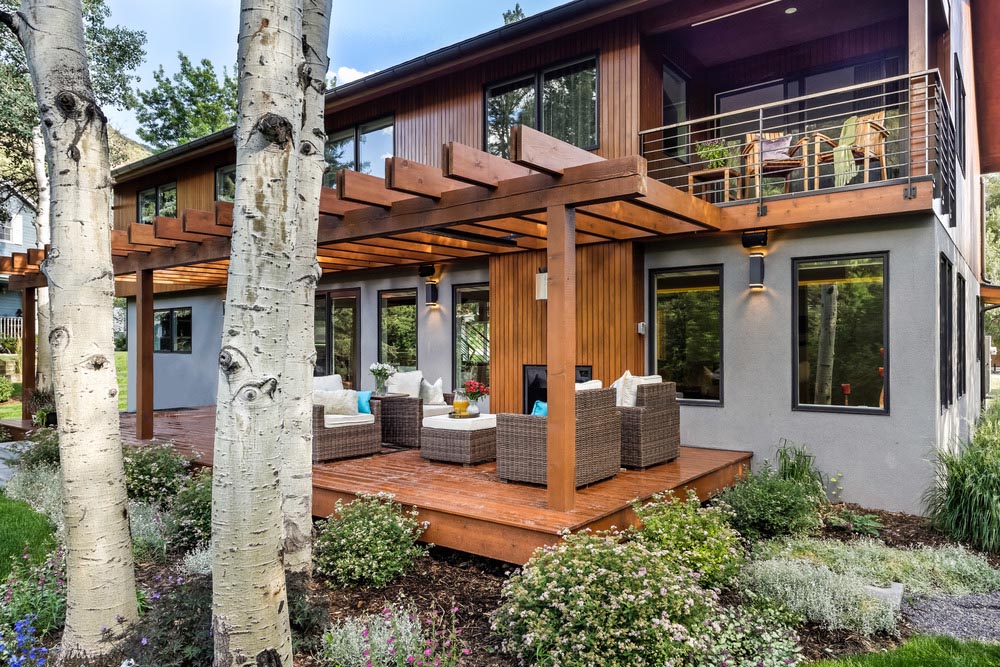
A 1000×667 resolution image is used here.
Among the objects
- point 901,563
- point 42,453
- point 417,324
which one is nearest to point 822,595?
point 901,563

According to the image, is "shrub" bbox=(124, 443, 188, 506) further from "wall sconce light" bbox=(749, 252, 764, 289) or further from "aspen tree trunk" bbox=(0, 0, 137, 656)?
"wall sconce light" bbox=(749, 252, 764, 289)

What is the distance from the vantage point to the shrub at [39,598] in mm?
3576

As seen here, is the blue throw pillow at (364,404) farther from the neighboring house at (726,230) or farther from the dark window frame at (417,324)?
the dark window frame at (417,324)

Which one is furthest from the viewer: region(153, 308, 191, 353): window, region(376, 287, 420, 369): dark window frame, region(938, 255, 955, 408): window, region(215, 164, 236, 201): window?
region(153, 308, 191, 353): window

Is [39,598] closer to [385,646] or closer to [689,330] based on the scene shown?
[385,646]

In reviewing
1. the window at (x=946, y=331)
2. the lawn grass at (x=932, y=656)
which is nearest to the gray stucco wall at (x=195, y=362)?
the window at (x=946, y=331)

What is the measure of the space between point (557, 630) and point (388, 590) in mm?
1480

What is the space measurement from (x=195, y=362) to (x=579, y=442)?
39.1ft

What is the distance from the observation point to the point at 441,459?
670 cm

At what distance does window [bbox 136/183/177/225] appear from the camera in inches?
560

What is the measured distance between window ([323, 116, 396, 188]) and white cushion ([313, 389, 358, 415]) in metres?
4.21

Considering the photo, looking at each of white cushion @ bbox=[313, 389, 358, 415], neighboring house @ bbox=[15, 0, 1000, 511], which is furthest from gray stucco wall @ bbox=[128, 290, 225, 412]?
white cushion @ bbox=[313, 389, 358, 415]

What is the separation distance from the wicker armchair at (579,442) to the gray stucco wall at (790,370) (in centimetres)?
224

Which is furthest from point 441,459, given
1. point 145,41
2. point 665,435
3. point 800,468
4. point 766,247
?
point 145,41
